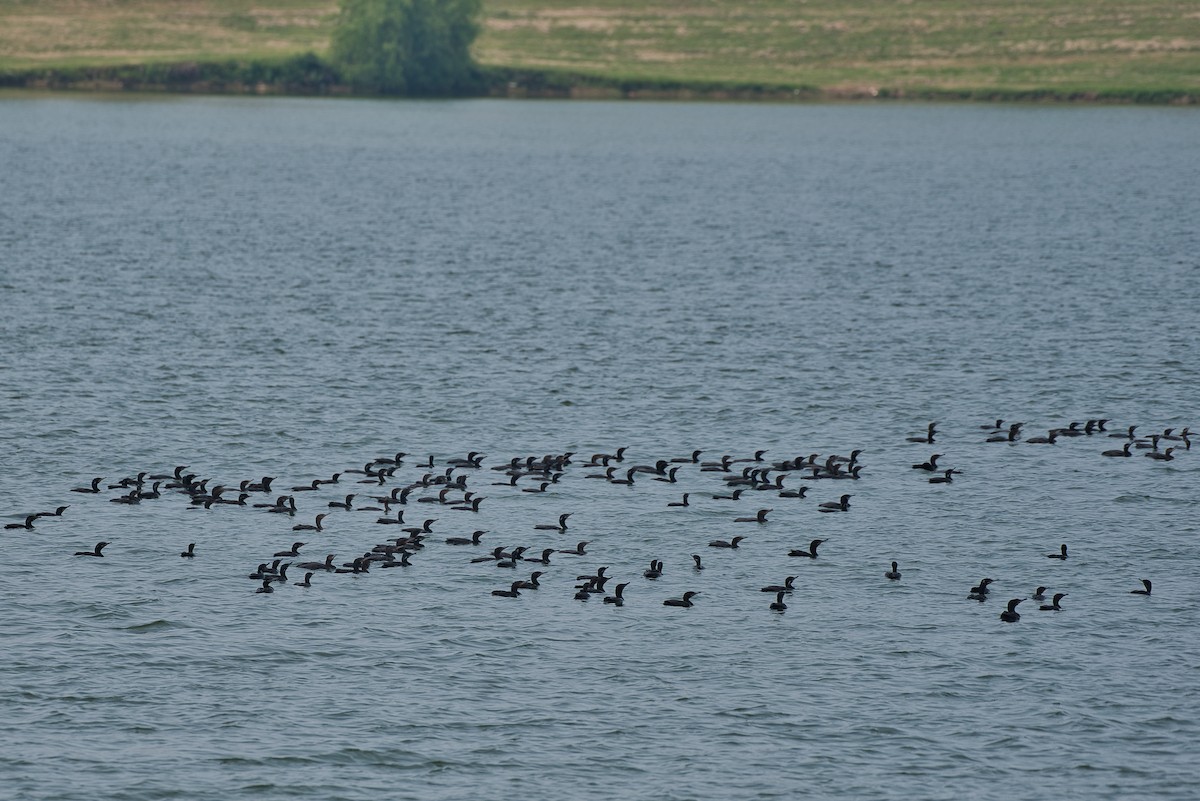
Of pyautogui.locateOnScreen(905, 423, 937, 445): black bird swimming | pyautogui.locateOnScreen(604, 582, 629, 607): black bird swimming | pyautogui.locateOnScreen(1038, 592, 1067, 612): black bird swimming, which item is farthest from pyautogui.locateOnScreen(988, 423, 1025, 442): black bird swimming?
pyautogui.locateOnScreen(604, 582, 629, 607): black bird swimming

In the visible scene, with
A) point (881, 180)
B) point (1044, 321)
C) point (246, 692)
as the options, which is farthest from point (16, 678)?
point (881, 180)

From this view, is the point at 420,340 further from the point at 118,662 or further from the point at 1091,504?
the point at 118,662

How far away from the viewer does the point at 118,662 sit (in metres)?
37.2

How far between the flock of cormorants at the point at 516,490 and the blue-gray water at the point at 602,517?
0.44 meters

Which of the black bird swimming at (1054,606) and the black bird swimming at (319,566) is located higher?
the black bird swimming at (1054,606)

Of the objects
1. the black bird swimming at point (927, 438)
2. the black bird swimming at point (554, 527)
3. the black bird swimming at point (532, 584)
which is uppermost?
the black bird swimming at point (927, 438)

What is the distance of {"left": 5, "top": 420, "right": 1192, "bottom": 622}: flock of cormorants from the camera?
139 ft

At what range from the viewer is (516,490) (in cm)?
5031

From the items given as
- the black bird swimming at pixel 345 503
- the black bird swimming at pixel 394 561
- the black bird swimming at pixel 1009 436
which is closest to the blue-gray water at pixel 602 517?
the black bird swimming at pixel 394 561

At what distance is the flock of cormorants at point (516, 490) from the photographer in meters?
42.2

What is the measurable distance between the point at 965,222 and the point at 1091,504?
71413 mm

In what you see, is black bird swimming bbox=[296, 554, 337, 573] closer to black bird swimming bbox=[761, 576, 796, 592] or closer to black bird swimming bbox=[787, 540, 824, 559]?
black bird swimming bbox=[761, 576, 796, 592]

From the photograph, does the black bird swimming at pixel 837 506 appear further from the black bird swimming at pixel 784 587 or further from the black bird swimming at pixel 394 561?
the black bird swimming at pixel 394 561

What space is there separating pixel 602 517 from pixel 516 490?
3456 millimetres
